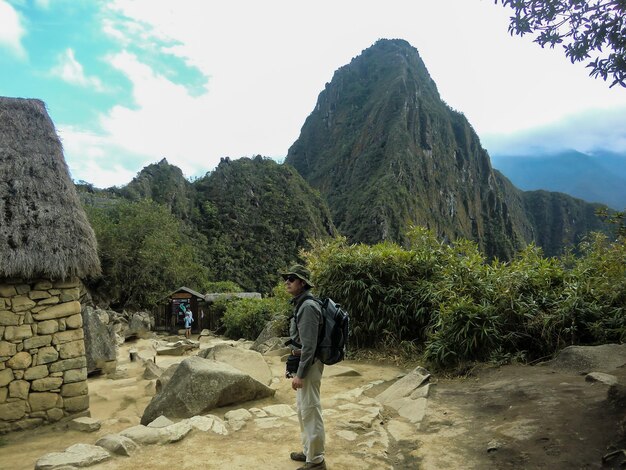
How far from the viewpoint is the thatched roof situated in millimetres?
5488

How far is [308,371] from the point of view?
11.2 ft

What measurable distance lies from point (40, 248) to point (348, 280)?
5337 mm

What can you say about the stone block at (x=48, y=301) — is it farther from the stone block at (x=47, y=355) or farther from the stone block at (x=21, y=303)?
the stone block at (x=47, y=355)

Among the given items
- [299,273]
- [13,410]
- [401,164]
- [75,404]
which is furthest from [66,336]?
[401,164]

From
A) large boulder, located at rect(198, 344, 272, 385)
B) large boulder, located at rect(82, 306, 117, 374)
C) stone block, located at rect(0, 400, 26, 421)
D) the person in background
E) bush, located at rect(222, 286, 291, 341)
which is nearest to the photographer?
stone block, located at rect(0, 400, 26, 421)

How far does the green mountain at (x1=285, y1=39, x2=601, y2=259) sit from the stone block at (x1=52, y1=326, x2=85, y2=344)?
188 feet

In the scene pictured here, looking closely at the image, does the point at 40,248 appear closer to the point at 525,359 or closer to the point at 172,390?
the point at 172,390

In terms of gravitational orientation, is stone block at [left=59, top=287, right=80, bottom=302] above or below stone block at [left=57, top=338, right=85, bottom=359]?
above

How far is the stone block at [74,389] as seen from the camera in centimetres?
561

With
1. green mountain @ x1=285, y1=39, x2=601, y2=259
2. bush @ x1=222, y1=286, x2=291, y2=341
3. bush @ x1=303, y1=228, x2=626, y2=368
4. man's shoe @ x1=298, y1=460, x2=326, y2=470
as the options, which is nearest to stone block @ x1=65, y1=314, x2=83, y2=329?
man's shoe @ x1=298, y1=460, x2=326, y2=470

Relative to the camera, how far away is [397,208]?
68.6m

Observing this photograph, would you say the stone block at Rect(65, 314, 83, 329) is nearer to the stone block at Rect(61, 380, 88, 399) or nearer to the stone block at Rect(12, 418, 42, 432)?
the stone block at Rect(61, 380, 88, 399)

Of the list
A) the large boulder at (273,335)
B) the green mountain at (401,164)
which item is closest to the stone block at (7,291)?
the large boulder at (273,335)

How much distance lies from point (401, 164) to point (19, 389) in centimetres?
7473
